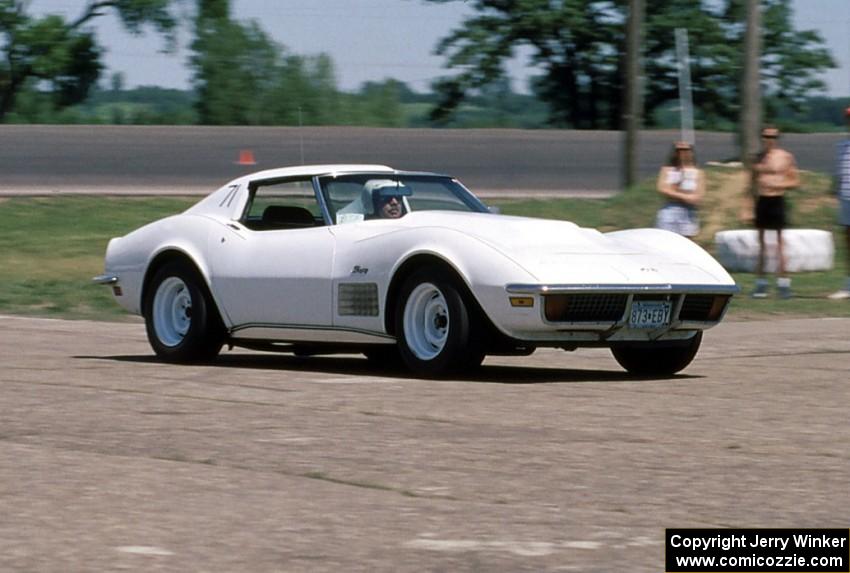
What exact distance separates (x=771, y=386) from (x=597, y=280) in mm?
977

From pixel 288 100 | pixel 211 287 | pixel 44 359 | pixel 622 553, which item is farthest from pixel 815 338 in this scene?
pixel 288 100

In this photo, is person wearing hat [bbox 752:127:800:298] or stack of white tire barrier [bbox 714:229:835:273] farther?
stack of white tire barrier [bbox 714:229:835:273]

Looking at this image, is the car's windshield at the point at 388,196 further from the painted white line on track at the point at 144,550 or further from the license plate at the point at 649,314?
the painted white line on track at the point at 144,550

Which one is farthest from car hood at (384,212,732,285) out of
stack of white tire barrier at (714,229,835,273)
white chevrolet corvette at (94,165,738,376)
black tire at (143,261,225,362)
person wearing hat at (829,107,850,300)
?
stack of white tire barrier at (714,229,835,273)

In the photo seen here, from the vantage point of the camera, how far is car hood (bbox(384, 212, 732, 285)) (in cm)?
806

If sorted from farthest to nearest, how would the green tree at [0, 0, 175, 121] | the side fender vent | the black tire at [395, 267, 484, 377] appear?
the green tree at [0, 0, 175, 121] < the side fender vent < the black tire at [395, 267, 484, 377]

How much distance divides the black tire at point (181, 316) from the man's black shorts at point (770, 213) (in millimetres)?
6537

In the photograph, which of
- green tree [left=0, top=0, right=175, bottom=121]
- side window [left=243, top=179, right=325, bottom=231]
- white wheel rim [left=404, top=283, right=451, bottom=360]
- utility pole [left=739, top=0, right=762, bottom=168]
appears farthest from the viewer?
green tree [left=0, top=0, right=175, bottom=121]

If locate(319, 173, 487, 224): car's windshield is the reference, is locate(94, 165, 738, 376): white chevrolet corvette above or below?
below

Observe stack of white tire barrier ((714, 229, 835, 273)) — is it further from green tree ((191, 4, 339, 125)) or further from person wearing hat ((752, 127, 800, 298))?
green tree ((191, 4, 339, 125))

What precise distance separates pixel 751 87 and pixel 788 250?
9.45 ft

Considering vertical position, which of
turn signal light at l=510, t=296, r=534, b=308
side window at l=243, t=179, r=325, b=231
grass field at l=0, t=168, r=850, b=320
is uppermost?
side window at l=243, t=179, r=325, b=231

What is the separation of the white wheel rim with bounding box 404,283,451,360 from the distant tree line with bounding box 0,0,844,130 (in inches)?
1071

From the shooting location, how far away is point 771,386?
809 centimetres
